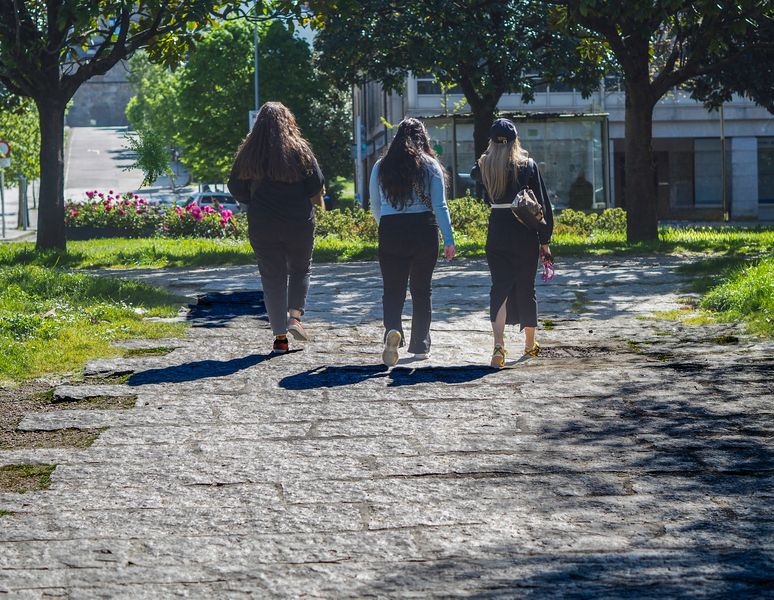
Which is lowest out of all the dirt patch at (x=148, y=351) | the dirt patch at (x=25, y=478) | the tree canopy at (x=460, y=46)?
the dirt patch at (x=25, y=478)

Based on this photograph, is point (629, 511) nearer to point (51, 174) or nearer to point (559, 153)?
point (51, 174)

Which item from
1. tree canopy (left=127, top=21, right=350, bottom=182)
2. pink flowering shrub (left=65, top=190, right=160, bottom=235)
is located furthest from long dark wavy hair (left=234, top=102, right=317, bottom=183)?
tree canopy (left=127, top=21, right=350, bottom=182)

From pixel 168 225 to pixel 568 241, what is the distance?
9407mm

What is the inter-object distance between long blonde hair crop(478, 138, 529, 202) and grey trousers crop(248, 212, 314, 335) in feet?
4.73

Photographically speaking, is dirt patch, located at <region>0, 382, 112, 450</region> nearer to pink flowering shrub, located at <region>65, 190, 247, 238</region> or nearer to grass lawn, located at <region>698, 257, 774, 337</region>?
grass lawn, located at <region>698, 257, 774, 337</region>

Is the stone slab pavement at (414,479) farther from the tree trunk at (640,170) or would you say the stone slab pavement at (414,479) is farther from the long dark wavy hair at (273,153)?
the tree trunk at (640,170)

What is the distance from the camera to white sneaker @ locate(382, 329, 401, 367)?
8766 millimetres

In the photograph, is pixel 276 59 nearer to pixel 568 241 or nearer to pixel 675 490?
pixel 568 241

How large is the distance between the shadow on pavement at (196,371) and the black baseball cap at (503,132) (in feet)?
7.38

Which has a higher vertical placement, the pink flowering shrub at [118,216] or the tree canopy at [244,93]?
the tree canopy at [244,93]

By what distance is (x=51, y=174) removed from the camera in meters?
21.1

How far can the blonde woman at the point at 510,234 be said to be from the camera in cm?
902

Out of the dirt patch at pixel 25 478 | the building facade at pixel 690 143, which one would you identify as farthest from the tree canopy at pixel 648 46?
the building facade at pixel 690 143

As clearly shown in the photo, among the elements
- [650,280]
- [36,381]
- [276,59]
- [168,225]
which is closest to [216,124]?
[276,59]
